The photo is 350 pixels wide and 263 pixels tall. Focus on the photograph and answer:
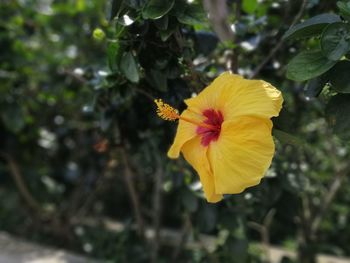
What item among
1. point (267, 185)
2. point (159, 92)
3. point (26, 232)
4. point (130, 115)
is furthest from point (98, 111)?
point (26, 232)

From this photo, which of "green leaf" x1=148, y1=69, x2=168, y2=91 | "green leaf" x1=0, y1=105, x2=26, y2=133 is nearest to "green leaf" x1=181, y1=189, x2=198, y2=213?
"green leaf" x1=148, y1=69, x2=168, y2=91

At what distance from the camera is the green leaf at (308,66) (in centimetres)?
108

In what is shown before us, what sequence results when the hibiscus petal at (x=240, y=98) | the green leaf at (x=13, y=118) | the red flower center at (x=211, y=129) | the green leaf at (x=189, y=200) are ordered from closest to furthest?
the hibiscus petal at (x=240, y=98), the red flower center at (x=211, y=129), the green leaf at (x=189, y=200), the green leaf at (x=13, y=118)

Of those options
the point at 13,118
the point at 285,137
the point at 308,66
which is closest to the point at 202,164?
the point at 285,137

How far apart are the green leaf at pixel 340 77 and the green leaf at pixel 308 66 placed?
3cm

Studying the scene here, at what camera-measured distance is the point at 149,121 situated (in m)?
1.81

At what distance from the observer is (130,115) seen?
1819 millimetres

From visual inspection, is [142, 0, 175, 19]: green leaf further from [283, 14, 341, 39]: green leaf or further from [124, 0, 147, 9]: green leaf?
[283, 14, 341, 39]: green leaf

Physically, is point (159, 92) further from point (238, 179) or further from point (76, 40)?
point (76, 40)

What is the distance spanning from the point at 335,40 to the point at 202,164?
0.38 metres

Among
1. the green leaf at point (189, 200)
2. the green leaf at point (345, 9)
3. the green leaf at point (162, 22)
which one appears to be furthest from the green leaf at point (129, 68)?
the green leaf at point (189, 200)

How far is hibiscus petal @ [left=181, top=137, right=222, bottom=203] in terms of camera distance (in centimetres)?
111

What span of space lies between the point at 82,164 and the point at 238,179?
86.2 inches

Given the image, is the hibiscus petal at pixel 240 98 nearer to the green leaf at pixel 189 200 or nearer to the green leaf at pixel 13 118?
the green leaf at pixel 189 200
